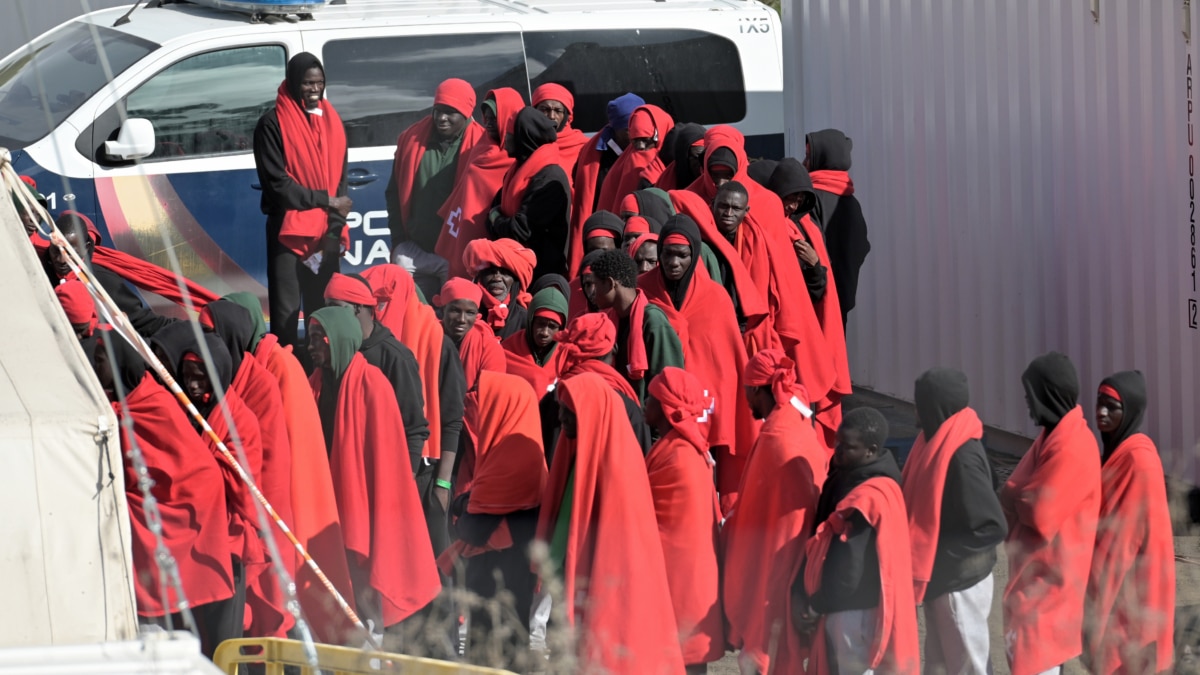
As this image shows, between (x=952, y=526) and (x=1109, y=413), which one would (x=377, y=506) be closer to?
(x=952, y=526)

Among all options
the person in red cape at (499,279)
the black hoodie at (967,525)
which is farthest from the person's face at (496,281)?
the black hoodie at (967,525)

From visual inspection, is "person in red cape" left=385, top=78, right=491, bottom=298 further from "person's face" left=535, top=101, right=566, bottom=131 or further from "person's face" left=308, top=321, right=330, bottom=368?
"person's face" left=308, top=321, right=330, bottom=368

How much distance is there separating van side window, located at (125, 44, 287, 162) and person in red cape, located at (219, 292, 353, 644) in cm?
301

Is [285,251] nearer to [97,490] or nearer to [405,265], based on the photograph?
[405,265]

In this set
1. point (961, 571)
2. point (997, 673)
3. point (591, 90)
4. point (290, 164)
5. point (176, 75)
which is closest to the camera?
point (961, 571)

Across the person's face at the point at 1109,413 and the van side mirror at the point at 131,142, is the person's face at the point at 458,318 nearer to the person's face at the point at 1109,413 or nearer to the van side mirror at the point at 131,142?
the van side mirror at the point at 131,142

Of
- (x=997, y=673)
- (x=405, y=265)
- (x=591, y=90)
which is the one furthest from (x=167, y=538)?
(x=591, y=90)

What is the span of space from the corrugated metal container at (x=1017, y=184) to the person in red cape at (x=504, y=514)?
3.01 meters

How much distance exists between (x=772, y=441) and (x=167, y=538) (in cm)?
172

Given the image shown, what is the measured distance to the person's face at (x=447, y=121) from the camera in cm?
761

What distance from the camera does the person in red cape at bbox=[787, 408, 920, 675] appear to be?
14.0ft

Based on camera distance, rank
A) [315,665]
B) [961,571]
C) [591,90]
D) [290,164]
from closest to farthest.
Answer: [315,665]
[961,571]
[290,164]
[591,90]

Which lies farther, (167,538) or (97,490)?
(167,538)

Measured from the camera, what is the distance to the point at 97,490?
12.8ft
